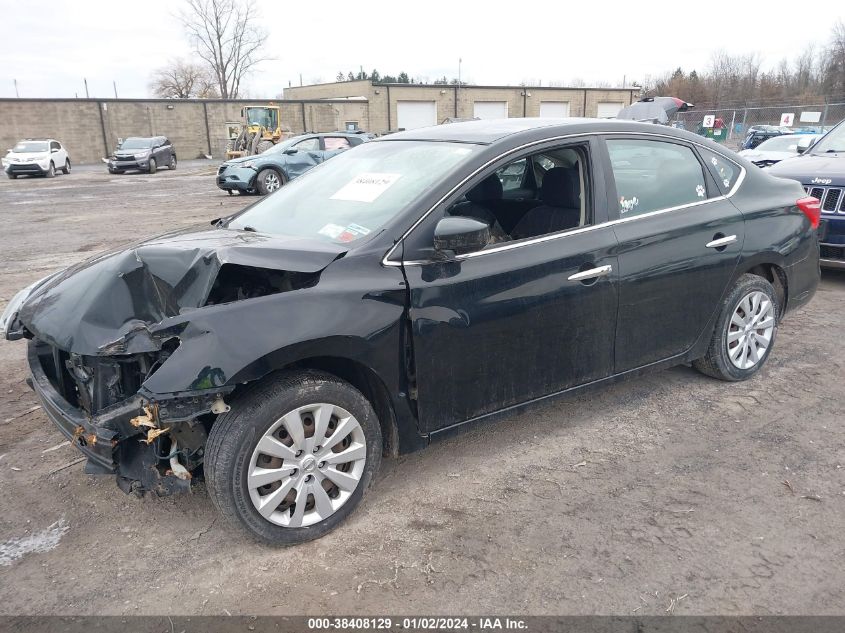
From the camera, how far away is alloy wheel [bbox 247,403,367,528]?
2.73 m

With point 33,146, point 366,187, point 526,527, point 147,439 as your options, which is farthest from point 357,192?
point 33,146

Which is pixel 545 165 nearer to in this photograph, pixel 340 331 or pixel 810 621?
pixel 340 331

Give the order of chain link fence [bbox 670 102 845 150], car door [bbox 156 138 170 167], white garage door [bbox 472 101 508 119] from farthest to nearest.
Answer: white garage door [bbox 472 101 508 119] < car door [bbox 156 138 170 167] < chain link fence [bbox 670 102 845 150]

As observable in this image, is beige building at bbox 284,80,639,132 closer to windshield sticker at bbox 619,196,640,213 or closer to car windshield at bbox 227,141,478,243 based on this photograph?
car windshield at bbox 227,141,478,243

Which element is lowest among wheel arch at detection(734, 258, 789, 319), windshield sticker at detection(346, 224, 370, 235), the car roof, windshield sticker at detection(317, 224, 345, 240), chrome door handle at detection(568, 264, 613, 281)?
wheel arch at detection(734, 258, 789, 319)

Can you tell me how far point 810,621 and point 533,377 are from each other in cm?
153

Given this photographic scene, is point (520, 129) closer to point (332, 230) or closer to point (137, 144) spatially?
point (332, 230)

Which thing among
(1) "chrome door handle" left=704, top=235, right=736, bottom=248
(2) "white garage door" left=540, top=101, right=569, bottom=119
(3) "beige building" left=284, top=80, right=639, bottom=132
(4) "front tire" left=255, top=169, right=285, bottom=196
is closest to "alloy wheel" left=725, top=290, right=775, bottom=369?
(1) "chrome door handle" left=704, top=235, right=736, bottom=248

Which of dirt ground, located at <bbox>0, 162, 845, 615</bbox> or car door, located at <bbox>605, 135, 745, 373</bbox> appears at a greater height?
car door, located at <bbox>605, 135, 745, 373</bbox>

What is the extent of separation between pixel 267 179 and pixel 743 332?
1469 cm

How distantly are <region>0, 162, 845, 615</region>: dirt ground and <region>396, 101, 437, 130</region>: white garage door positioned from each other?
50043 millimetres

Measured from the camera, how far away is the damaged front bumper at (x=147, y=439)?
2.56 meters

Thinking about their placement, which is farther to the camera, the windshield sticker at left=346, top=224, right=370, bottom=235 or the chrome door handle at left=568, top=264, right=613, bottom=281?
the chrome door handle at left=568, top=264, right=613, bottom=281

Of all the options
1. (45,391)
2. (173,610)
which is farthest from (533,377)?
(45,391)
